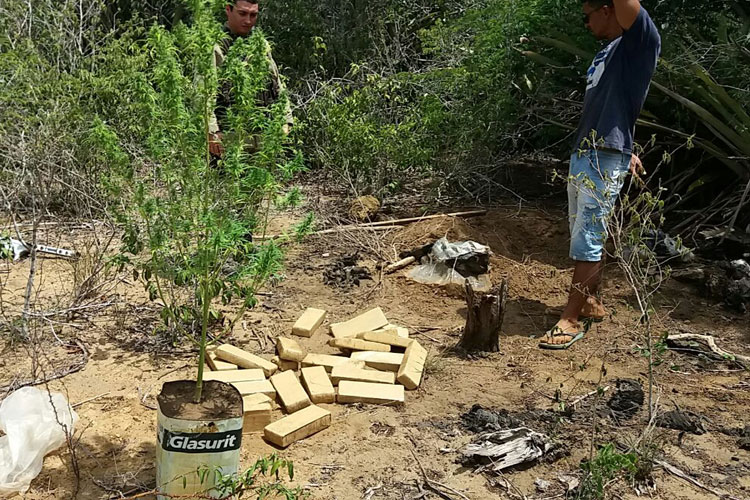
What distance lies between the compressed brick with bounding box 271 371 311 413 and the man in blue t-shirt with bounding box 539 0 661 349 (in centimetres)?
160

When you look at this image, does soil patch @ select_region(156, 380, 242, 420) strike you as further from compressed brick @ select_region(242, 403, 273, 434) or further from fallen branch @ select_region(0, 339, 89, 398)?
fallen branch @ select_region(0, 339, 89, 398)

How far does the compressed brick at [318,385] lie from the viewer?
3912mm

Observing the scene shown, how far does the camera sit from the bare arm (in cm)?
409

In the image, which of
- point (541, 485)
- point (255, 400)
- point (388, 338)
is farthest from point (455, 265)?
point (541, 485)

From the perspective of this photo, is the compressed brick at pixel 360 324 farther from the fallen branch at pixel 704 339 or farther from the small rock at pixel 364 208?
the small rock at pixel 364 208

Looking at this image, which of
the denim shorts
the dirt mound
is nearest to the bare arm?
the denim shorts

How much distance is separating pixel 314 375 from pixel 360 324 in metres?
0.79

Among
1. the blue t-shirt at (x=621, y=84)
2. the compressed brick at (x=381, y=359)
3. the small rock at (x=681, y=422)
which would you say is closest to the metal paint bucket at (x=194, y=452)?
the compressed brick at (x=381, y=359)

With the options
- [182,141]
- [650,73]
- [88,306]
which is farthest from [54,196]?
[650,73]

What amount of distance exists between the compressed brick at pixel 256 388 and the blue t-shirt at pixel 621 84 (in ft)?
7.26

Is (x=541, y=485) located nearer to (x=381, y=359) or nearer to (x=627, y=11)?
(x=381, y=359)

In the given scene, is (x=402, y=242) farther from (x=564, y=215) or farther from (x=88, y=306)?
(x=88, y=306)

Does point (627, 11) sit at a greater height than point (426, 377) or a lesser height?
greater

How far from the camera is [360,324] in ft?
15.7
